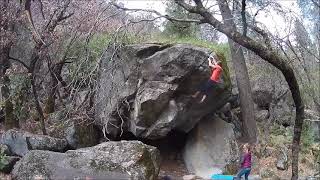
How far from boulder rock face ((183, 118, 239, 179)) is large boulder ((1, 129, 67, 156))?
4639mm

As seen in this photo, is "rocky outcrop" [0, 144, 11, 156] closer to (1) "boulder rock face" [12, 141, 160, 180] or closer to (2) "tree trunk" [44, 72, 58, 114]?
(1) "boulder rock face" [12, 141, 160, 180]

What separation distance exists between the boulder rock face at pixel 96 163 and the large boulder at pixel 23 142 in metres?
2.22

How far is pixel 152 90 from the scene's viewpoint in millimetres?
13367

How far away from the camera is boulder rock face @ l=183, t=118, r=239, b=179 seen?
1448 centimetres

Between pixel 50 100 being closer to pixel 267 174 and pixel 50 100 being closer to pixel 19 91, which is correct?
pixel 19 91

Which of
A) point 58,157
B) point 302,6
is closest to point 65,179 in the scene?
point 58,157

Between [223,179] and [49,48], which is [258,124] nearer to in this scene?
[223,179]

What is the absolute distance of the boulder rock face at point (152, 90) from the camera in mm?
13375

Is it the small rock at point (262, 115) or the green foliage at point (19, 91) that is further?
the small rock at point (262, 115)

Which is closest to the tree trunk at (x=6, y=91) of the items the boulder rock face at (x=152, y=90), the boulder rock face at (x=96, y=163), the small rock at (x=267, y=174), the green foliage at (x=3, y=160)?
the green foliage at (x=3, y=160)

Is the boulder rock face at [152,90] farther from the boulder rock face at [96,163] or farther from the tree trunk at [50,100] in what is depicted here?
the tree trunk at [50,100]

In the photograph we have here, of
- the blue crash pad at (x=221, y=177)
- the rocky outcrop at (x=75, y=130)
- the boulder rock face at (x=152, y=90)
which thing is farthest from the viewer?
the rocky outcrop at (x=75, y=130)

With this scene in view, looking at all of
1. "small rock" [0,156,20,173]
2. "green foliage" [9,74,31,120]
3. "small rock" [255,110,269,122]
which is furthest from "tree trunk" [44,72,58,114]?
"small rock" [255,110,269,122]

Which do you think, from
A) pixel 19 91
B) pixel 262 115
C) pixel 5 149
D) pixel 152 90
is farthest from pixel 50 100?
pixel 262 115
